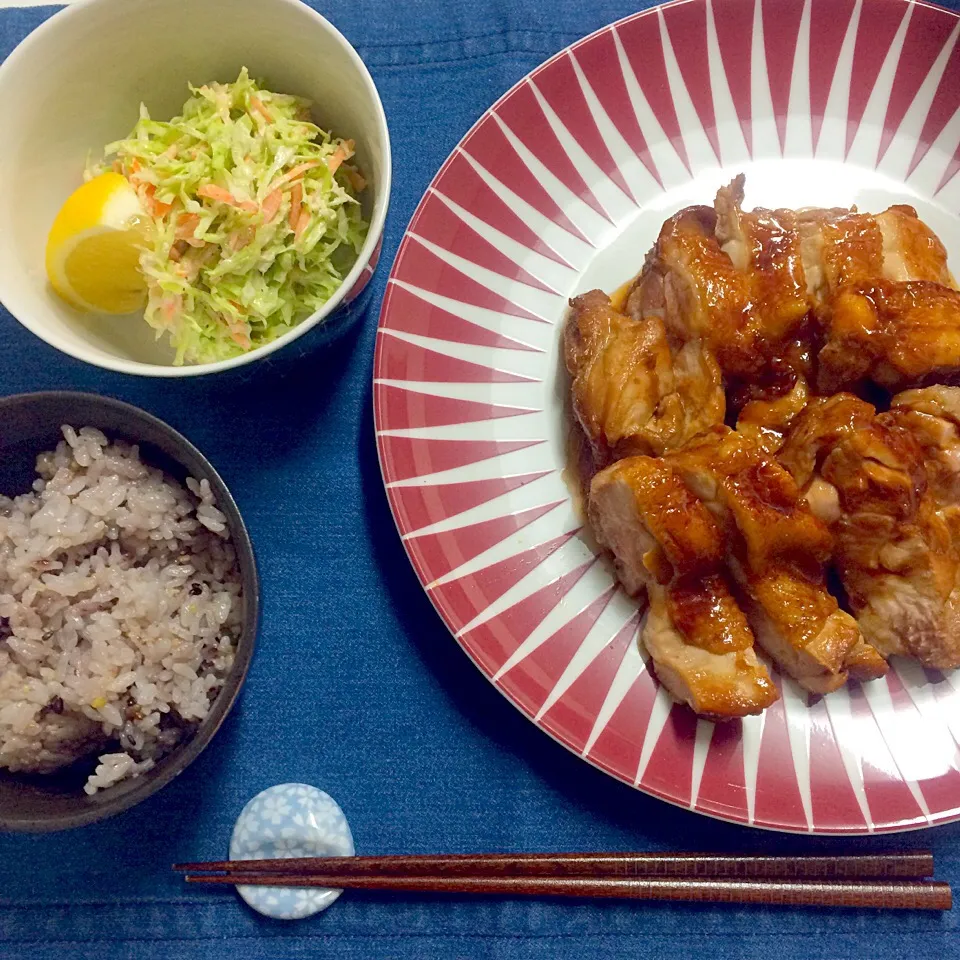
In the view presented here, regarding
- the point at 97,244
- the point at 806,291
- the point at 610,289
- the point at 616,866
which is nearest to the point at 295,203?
the point at 97,244

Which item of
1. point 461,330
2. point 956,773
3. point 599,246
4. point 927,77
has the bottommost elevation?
point 956,773

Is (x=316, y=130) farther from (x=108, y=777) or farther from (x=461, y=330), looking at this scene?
(x=108, y=777)

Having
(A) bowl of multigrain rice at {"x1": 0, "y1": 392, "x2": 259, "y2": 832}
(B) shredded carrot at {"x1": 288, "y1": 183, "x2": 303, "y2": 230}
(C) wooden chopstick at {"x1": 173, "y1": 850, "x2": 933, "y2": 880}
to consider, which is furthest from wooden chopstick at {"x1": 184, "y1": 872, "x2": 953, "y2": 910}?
(B) shredded carrot at {"x1": 288, "y1": 183, "x2": 303, "y2": 230}

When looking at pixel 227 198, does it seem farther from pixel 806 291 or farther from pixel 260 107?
pixel 806 291

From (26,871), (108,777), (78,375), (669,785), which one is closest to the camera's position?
(108,777)

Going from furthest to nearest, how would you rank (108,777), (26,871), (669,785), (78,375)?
(78,375) < (26,871) < (669,785) < (108,777)

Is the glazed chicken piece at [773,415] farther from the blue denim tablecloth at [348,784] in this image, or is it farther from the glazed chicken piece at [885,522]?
the blue denim tablecloth at [348,784]


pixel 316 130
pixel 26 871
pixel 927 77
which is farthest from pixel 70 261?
pixel 927 77

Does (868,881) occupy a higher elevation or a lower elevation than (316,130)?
lower
